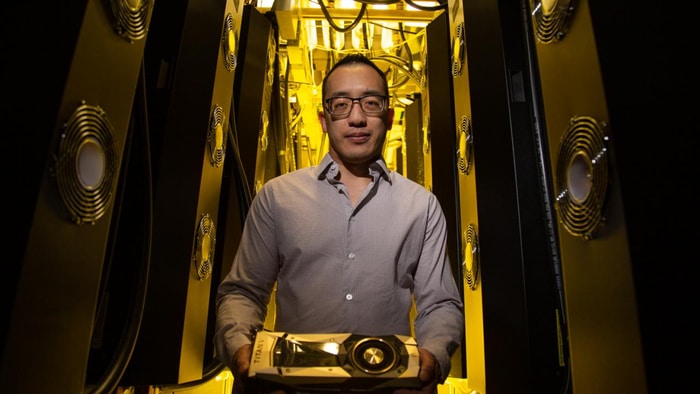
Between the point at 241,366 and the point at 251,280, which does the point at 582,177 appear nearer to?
the point at 241,366

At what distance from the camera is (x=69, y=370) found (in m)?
0.76

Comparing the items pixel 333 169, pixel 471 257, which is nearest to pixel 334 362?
pixel 333 169

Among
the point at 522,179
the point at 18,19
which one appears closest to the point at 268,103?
the point at 522,179

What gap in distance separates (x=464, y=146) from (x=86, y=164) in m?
1.32

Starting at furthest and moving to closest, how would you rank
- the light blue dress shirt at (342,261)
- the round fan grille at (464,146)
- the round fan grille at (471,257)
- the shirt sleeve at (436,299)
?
the round fan grille at (464,146)
the round fan grille at (471,257)
the light blue dress shirt at (342,261)
the shirt sleeve at (436,299)

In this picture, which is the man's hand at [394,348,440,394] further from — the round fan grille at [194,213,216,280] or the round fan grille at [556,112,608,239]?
the round fan grille at [194,213,216,280]

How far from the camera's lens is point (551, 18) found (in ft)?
3.02

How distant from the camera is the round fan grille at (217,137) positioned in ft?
5.53

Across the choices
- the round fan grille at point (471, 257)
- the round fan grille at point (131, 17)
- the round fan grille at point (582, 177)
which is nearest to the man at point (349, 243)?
the round fan grille at point (471, 257)

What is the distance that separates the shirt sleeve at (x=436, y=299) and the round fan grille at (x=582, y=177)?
41cm

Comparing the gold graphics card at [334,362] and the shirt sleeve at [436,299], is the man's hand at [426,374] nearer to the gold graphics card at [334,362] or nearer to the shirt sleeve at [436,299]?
the gold graphics card at [334,362]

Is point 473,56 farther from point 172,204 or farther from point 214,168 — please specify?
point 172,204

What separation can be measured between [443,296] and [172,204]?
3.02ft

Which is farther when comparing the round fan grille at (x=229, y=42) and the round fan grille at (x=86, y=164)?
the round fan grille at (x=229, y=42)
